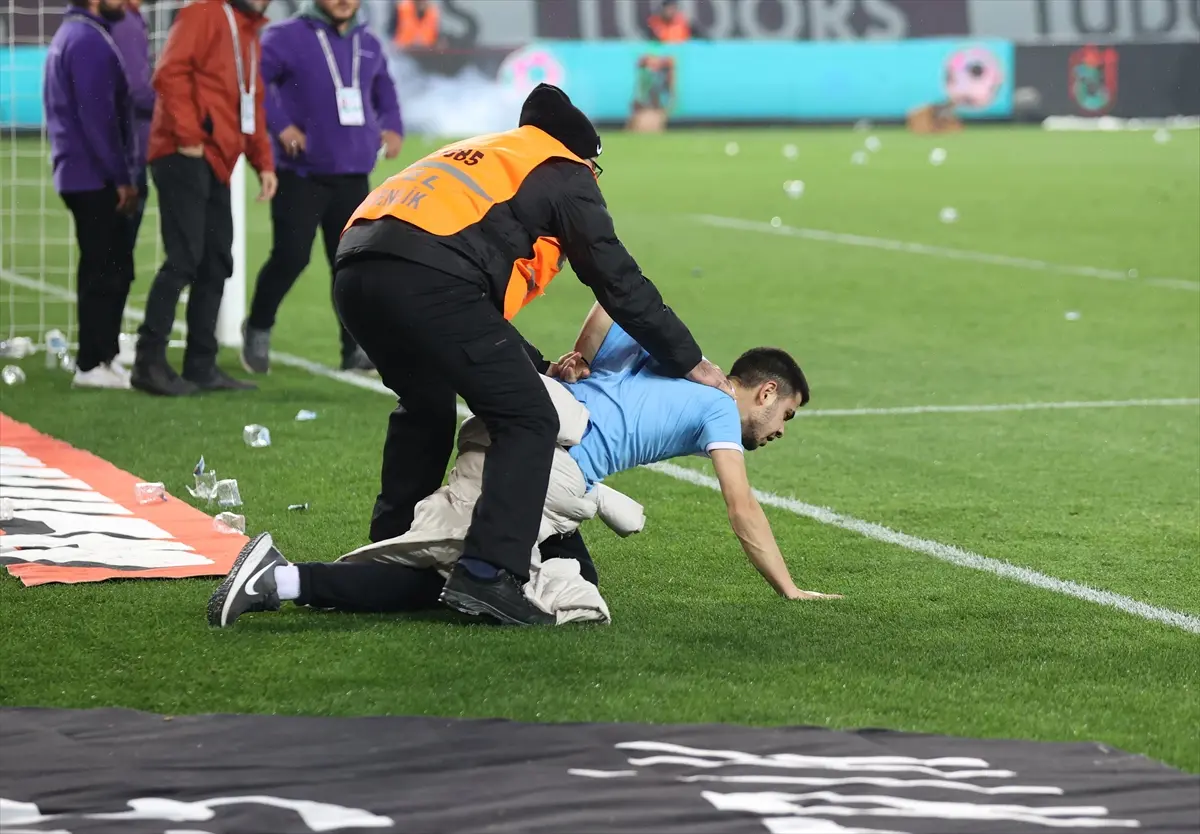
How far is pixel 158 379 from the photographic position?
29.5 feet

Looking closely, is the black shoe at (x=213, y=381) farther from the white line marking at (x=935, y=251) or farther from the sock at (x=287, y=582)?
the white line marking at (x=935, y=251)

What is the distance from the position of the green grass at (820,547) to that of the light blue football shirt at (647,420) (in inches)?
16.4

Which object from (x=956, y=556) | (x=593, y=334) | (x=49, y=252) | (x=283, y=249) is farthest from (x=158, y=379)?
(x=49, y=252)

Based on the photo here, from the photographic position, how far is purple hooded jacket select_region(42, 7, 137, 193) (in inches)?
348

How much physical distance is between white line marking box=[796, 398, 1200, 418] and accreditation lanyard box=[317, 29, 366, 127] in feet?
8.32

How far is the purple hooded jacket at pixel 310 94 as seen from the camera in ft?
30.7

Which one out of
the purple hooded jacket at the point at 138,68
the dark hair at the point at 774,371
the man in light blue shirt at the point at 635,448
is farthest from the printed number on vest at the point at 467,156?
the purple hooded jacket at the point at 138,68

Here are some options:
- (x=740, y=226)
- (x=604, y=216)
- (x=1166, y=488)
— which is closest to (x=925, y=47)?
(x=740, y=226)

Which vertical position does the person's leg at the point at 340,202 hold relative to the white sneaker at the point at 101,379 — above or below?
above

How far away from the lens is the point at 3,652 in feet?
15.6

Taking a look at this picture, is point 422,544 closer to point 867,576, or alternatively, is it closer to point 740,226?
point 867,576

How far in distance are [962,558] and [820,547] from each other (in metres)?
0.43

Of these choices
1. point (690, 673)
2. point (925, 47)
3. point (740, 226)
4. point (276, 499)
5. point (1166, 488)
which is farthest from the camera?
point (925, 47)

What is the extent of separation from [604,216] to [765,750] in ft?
5.12
